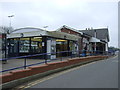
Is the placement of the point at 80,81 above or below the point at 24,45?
below

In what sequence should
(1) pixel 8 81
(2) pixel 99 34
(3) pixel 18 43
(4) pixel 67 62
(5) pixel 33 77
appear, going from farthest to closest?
(2) pixel 99 34
(3) pixel 18 43
(4) pixel 67 62
(5) pixel 33 77
(1) pixel 8 81

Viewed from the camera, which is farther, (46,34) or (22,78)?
(46,34)

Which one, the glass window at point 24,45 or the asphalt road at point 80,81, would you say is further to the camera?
the glass window at point 24,45

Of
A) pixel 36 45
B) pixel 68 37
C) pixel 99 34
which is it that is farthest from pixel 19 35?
pixel 99 34

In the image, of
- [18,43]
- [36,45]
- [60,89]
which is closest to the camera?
[60,89]

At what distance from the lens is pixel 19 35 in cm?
1970

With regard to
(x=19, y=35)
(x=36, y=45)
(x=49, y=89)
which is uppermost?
(x=19, y=35)

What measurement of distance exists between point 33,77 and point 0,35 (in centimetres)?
753

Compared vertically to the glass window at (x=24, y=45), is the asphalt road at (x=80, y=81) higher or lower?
lower

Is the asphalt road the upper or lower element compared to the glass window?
lower

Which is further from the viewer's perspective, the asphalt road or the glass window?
the glass window

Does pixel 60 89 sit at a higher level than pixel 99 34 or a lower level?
lower

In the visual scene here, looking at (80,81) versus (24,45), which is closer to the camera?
(80,81)

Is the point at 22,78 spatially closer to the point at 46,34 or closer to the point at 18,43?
the point at 46,34
